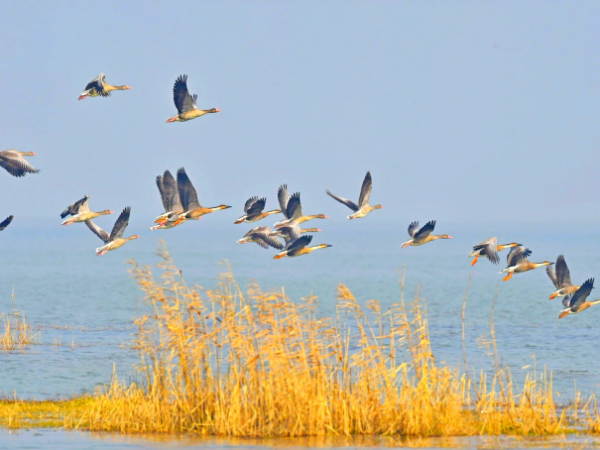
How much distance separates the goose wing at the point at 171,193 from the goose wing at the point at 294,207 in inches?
110

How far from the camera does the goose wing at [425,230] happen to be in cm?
2136

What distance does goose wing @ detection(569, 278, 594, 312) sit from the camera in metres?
18.6

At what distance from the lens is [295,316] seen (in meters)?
13.0

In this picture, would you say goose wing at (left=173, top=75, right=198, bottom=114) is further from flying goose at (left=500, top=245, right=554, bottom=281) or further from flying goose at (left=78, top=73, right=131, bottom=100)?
flying goose at (left=500, top=245, right=554, bottom=281)

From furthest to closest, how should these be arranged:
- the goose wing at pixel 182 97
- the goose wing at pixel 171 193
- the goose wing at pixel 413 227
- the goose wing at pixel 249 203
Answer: the goose wing at pixel 413 227 < the goose wing at pixel 249 203 < the goose wing at pixel 171 193 < the goose wing at pixel 182 97

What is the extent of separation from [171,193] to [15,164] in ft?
11.2

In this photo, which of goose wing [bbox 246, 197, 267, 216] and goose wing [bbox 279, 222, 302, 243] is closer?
goose wing [bbox 246, 197, 267, 216]

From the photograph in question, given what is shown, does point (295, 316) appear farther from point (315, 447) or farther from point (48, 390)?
point (48, 390)

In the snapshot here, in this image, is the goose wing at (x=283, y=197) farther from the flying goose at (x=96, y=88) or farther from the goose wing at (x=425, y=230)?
the flying goose at (x=96, y=88)

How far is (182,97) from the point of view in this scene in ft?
63.4

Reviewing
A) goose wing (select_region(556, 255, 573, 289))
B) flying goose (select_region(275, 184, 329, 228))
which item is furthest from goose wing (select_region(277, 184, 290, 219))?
goose wing (select_region(556, 255, 573, 289))

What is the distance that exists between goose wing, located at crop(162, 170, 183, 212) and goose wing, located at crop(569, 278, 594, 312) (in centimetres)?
759

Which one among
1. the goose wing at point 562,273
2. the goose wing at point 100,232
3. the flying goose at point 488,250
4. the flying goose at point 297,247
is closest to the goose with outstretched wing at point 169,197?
the goose wing at point 100,232

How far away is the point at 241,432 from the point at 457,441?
273 centimetres
